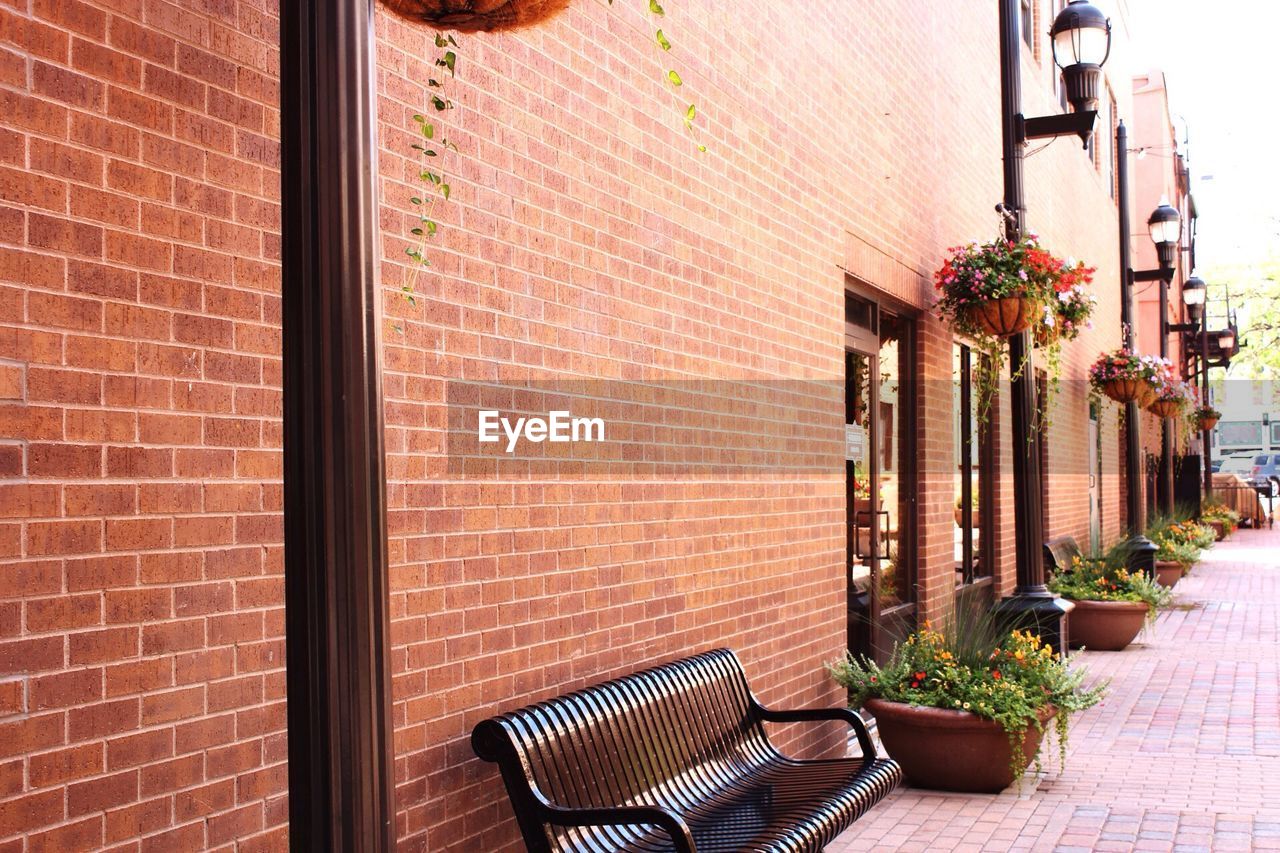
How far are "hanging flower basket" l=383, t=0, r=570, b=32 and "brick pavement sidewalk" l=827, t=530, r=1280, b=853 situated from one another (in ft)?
13.6

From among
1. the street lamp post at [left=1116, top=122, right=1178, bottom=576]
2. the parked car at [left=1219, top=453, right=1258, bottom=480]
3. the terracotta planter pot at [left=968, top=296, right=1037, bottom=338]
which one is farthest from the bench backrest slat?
the parked car at [left=1219, top=453, right=1258, bottom=480]

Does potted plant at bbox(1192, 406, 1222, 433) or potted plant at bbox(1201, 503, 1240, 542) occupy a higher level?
potted plant at bbox(1192, 406, 1222, 433)

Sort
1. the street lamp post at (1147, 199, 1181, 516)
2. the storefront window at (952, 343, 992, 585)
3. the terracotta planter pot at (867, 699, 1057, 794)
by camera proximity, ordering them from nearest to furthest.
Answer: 1. the terracotta planter pot at (867, 699, 1057, 794)
2. the storefront window at (952, 343, 992, 585)
3. the street lamp post at (1147, 199, 1181, 516)

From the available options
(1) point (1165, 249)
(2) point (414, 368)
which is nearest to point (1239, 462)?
(1) point (1165, 249)

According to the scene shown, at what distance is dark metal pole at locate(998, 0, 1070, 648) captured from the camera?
962 cm

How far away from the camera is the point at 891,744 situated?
694 cm

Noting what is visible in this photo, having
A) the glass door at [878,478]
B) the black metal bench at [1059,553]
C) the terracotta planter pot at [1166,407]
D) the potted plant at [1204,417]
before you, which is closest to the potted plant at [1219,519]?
the potted plant at [1204,417]

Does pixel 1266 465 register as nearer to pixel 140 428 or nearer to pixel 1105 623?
pixel 1105 623

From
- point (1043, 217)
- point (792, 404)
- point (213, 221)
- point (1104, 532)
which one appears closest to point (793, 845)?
point (213, 221)

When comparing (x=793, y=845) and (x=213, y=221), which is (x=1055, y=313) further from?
(x=213, y=221)

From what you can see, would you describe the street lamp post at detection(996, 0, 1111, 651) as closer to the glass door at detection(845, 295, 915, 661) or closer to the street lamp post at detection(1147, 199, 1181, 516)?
the glass door at detection(845, 295, 915, 661)

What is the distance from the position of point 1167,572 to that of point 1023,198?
963 centimetres

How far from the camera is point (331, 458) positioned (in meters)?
2.27

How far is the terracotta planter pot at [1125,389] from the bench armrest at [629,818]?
14.4m
